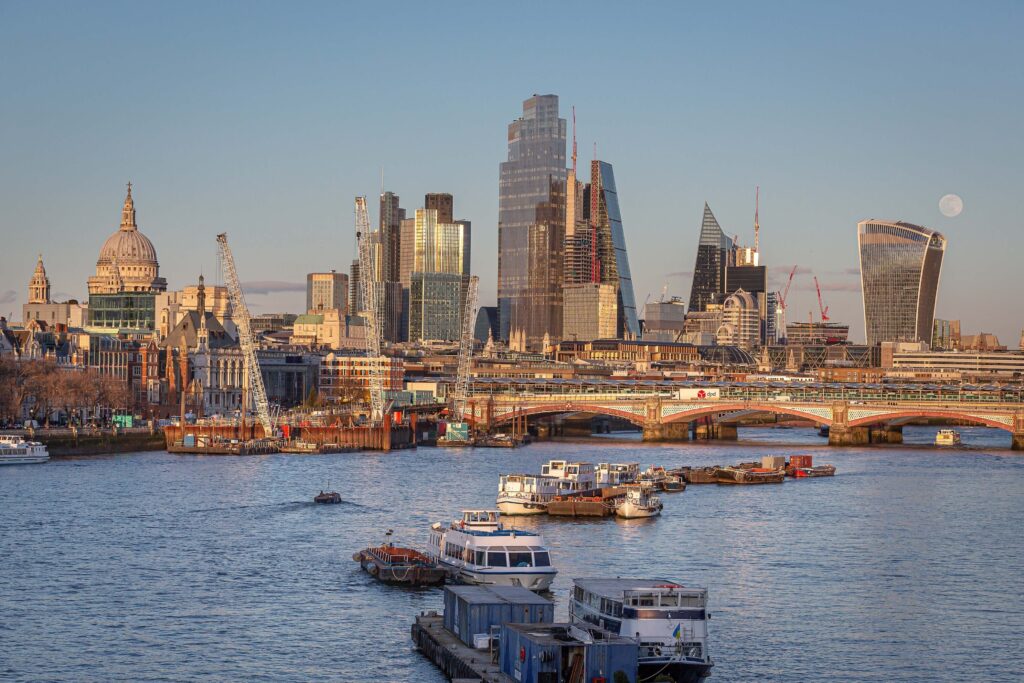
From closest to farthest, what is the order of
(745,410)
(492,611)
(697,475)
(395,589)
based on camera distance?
(492,611), (395,589), (697,475), (745,410)

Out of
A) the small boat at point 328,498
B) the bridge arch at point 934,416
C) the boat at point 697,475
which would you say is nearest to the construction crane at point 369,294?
the bridge arch at point 934,416

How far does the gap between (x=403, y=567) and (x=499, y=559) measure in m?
3.64

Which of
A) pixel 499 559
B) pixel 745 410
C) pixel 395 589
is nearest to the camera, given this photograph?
pixel 499 559

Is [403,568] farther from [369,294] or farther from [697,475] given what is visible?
[369,294]

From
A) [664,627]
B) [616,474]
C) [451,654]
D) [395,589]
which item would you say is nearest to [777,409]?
[616,474]

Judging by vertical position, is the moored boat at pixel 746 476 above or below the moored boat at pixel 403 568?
above

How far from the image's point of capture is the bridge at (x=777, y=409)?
12612 centimetres

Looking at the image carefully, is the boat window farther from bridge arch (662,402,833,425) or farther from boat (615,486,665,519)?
bridge arch (662,402,833,425)

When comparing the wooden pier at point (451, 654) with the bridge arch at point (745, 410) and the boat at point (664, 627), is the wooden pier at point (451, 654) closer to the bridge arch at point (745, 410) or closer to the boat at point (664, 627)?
the boat at point (664, 627)

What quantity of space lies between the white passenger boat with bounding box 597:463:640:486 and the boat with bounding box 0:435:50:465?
118 ft

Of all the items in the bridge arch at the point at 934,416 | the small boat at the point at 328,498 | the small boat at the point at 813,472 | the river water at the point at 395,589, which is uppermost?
the bridge arch at the point at 934,416

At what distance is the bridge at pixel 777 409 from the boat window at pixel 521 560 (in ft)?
253

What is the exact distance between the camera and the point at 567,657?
35.3m

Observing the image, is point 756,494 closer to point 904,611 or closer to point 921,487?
point 921,487
